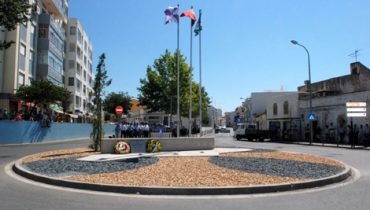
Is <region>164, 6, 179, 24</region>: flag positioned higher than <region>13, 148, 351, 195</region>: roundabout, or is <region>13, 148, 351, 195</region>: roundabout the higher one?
<region>164, 6, 179, 24</region>: flag

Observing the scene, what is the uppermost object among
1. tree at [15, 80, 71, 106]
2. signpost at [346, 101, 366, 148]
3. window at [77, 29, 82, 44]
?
window at [77, 29, 82, 44]

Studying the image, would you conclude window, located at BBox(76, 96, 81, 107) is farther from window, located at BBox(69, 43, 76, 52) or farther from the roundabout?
the roundabout

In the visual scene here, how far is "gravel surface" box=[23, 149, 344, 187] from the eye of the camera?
10172mm

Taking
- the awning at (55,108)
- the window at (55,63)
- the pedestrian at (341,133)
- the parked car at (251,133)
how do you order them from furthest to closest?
the window at (55,63)
the awning at (55,108)
the parked car at (251,133)
the pedestrian at (341,133)

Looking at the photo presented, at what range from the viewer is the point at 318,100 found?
127 ft

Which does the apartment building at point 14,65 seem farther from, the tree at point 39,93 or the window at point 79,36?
the window at point 79,36

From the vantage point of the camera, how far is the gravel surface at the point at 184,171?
400 inches

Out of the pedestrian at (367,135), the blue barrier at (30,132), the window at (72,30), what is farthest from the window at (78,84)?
the pedestrian at (367,135)

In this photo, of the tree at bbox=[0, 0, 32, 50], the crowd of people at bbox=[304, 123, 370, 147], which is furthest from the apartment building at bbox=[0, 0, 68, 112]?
the crowd of people at bbox=[304, 123, 370, 147]

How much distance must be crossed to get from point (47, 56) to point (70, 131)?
897cm

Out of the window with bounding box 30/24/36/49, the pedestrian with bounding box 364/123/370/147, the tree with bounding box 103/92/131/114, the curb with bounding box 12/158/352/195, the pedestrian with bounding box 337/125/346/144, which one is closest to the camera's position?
the curb with bounding box 12/158/352/195

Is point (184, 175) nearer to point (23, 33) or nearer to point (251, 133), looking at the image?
point (251, 133)

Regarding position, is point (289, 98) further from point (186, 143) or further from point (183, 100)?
point (186, 143)

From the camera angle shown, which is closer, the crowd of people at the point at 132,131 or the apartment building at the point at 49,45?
the crowd of people at the point at 132,131
